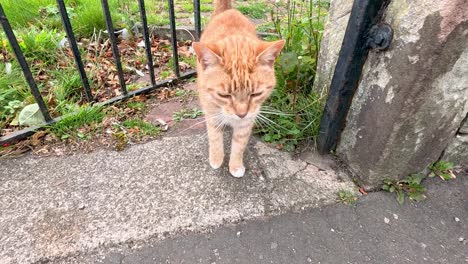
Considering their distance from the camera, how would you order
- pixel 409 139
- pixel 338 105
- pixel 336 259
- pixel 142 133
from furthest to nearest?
pixel 142 133 → pixel 338 105 → pixel 409 139 → pixel 336 259

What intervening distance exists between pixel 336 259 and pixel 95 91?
2.42m

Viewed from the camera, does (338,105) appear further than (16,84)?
No

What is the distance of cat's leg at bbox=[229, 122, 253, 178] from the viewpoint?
6.17ft

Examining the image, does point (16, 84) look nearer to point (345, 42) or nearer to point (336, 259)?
point (345, 42)

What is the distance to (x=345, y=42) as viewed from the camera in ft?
5.36

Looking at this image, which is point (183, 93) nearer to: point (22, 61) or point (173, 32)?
point (173, 32)

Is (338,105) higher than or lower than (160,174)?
higher

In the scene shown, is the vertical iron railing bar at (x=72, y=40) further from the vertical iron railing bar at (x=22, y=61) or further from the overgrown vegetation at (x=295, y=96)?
the overgrown vegetation at (x=295, y=96)

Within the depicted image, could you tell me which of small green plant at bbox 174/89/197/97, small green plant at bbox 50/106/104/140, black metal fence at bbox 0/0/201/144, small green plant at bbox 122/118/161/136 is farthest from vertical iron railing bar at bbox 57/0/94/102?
small green plant at bbox 174/89/197/97

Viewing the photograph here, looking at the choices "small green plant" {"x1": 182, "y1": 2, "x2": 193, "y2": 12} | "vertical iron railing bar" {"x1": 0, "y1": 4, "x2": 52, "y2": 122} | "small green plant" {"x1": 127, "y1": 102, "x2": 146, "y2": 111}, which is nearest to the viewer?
"vertical iron railing bar" {"x1": 0, "y1": 4, "x2": 52, "y2": 122}

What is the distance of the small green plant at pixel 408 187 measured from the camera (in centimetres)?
184

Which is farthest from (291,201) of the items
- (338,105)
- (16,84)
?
(16,84)

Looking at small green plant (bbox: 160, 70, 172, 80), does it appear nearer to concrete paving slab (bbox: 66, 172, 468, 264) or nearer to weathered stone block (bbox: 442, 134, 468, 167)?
concrete paving slab (bbox: 66, 172, 468, 264)

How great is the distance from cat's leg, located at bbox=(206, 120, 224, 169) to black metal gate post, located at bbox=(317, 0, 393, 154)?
704mm
